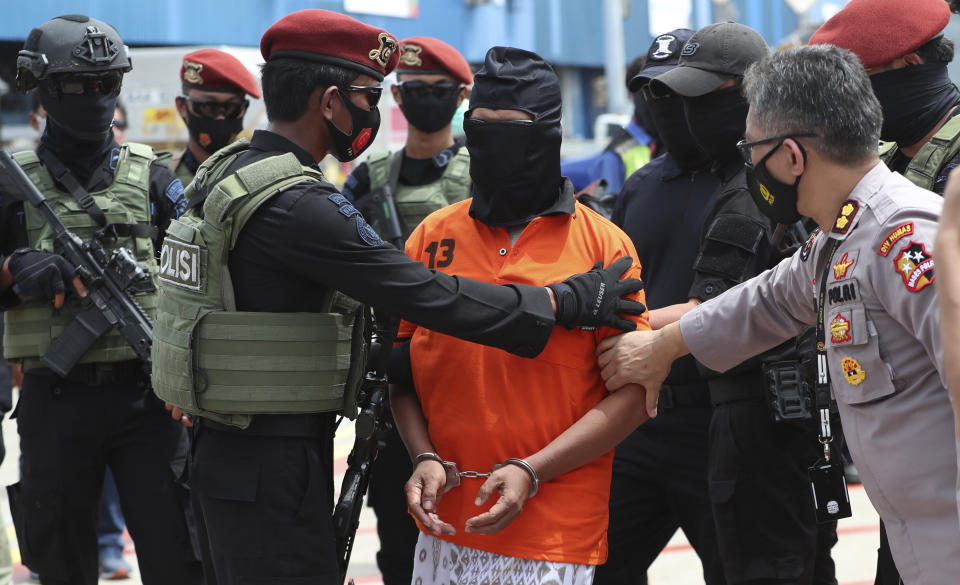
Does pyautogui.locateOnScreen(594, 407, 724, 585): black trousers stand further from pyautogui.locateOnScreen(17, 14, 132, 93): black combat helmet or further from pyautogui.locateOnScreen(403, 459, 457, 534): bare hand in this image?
pyautogui.locateOnScreen(17, 14, 132, 93): black combat helmet

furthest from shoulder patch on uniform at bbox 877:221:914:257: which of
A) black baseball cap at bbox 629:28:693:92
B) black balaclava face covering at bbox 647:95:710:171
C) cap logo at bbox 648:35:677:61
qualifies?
cap logo at bbox 648:35:677:61

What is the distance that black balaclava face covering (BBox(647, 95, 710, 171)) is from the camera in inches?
142

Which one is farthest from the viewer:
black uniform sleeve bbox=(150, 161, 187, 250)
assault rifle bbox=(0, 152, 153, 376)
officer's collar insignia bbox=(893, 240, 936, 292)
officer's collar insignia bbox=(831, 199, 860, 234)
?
black uniform sleeve bbox=(150, 161, 187, 250)

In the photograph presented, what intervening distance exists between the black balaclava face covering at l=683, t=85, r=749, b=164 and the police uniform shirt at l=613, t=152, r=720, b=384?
0.14 m

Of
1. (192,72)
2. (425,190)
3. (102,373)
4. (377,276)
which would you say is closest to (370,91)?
(377,276)

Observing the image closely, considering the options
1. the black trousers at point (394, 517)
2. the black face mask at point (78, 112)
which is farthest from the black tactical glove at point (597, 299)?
the black face mask at point (78, 112)

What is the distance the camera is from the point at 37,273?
12.7ft

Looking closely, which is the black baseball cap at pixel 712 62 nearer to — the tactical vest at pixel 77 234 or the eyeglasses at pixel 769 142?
the eyeglasses at pixel 769 142

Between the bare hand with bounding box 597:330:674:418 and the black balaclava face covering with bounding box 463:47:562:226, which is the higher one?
the black balaclava face covering with bounding box 463:47:562:226

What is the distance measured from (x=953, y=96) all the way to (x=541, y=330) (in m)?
1.50

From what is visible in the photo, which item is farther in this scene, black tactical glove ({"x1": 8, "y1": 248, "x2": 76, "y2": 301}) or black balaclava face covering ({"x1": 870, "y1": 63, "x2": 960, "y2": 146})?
black tactical glove ({"x1": 8, "y1": 248, "x2": 76, "y2": 301})

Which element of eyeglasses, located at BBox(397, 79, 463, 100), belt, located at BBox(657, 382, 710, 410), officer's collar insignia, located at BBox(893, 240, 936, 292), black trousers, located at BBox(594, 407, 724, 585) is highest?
officer's collar insignia, located at BBox(893, 240, 936, 292)

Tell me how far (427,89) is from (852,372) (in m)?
3.43

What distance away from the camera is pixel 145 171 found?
4.24m
